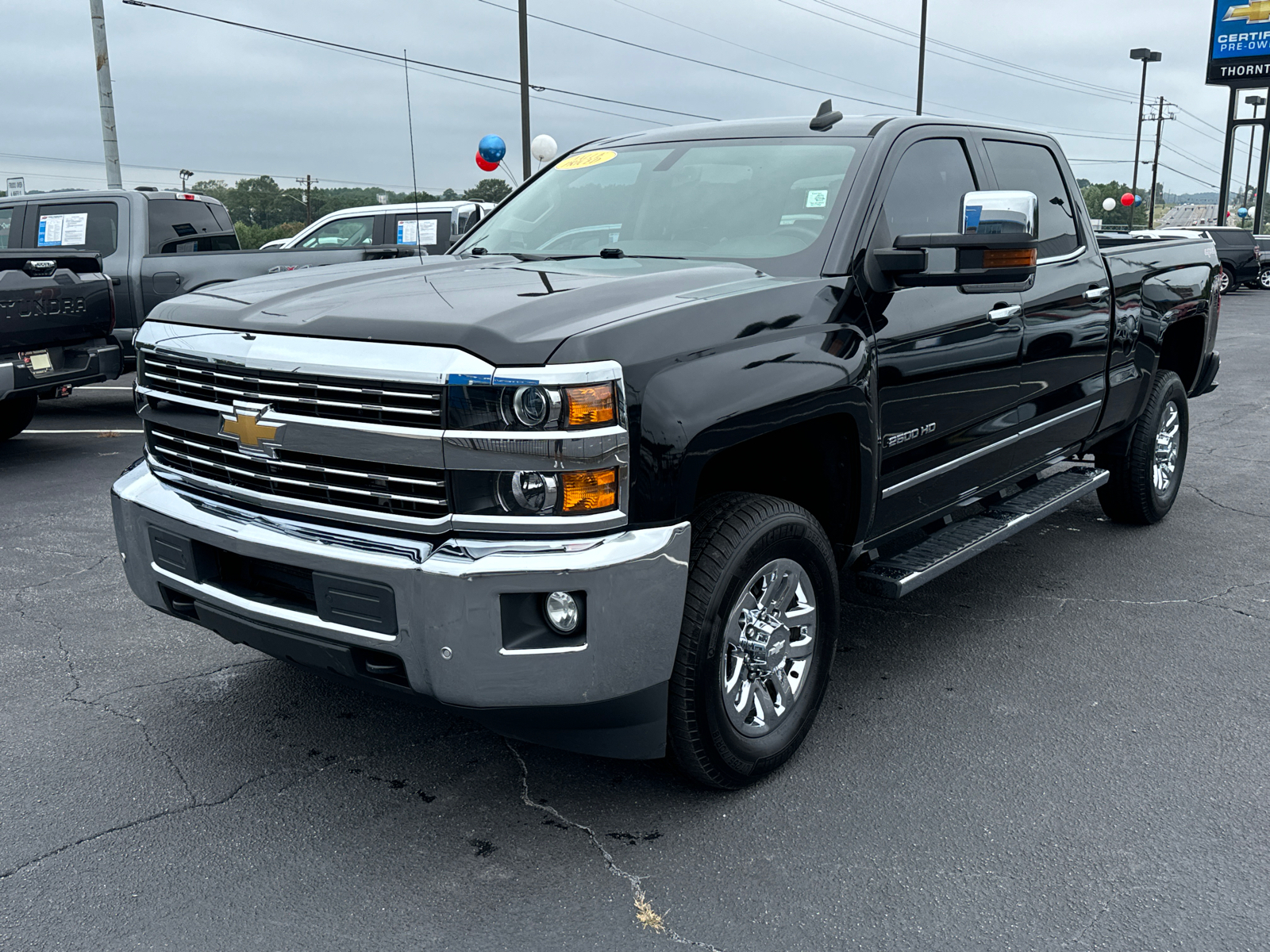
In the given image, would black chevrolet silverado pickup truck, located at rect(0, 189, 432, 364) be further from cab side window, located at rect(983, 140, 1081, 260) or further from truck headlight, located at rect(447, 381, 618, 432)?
truck headlight, located at rect(447, 381, 618, 432)

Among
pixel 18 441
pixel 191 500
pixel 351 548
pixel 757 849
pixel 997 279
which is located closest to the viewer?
pixel 351 548

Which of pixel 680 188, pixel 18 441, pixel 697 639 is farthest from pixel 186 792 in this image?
pixel 18 441

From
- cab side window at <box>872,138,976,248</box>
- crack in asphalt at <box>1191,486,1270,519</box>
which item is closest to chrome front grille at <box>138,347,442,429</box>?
cab side window at <box>872,138,976,248</box>

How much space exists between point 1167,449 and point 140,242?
8391 millimetres

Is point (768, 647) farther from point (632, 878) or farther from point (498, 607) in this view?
point (498, 607)

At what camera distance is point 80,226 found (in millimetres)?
10141

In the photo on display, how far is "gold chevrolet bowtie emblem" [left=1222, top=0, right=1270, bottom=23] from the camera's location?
4517 cm

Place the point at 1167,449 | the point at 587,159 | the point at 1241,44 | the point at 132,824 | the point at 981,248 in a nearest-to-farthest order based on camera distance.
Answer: the point at 132,824, the point at 981,248, the point at 587,159, the point at 1167,449, the point at 1241,44

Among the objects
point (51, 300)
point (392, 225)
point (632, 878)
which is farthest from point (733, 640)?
point (392, 225)

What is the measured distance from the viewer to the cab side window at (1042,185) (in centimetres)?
461

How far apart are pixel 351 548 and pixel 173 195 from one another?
9069mm

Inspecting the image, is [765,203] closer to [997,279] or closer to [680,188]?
[680,188]

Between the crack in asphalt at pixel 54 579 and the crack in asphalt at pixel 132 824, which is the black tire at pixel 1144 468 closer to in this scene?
the crack in asphalt at pixel 132 824

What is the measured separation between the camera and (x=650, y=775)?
329 cm
